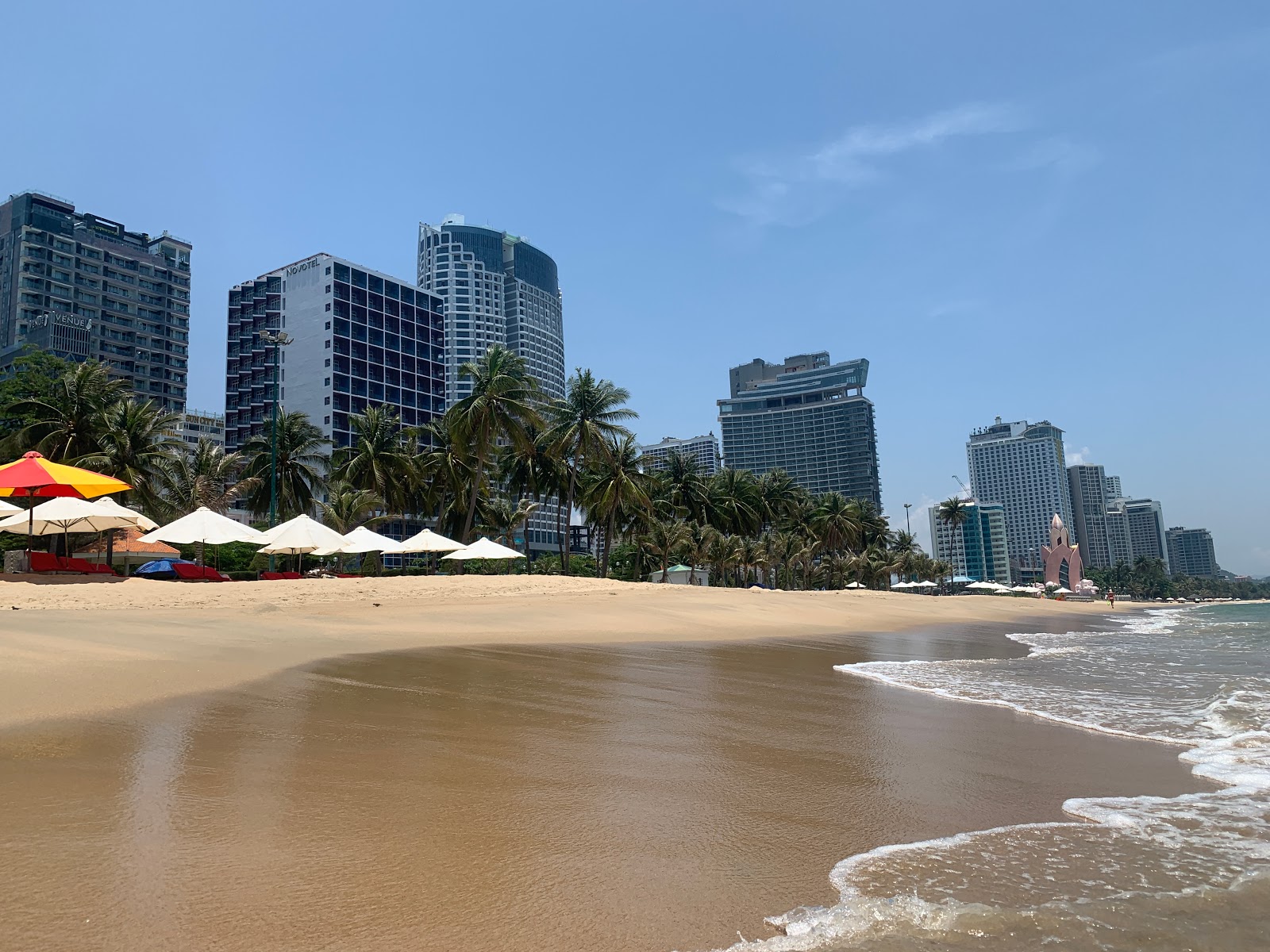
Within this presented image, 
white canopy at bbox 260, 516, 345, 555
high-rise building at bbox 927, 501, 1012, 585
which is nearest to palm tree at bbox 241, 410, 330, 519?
white canopy at bbox 260, 516, 345, 555

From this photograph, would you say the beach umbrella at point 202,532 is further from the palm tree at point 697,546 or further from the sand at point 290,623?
the palm tree at point 697,546

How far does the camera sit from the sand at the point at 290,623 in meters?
7.82

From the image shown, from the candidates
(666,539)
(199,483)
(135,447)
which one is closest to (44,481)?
(135,447)

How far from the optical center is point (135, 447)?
34.2 metres

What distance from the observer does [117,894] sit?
2918mm

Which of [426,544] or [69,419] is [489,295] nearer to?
[69,419]

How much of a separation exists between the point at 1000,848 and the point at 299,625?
42.6ft

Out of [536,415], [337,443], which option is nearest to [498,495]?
[536,415]

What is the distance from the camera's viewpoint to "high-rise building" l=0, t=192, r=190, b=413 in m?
109

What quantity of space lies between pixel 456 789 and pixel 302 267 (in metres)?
120

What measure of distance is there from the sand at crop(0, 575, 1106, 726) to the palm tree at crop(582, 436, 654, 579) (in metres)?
13.8

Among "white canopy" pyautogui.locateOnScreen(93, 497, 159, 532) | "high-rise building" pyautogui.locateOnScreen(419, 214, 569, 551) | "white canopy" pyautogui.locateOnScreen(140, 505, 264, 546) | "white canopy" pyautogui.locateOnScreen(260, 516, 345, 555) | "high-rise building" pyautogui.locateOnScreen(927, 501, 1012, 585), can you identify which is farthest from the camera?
"high-rise building" pyautogui.locateOnScreen(419, 214, 569, 551)

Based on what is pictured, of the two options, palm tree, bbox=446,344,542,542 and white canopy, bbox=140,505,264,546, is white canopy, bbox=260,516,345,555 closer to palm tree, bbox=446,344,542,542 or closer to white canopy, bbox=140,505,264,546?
white canopy, bbox=140,505,264,546

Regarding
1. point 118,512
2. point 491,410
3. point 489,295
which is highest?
point 489,295
